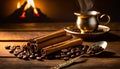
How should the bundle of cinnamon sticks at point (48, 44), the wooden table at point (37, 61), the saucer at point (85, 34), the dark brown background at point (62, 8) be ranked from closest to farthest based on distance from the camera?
the wooden table at point (37, 61), the bundle of cinnamon sticks at point (48, 44), the saucer at point (85, 34), the dark brown background at point (62, 8)

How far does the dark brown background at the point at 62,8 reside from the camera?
1973 mm

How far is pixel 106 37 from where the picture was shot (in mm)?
1418

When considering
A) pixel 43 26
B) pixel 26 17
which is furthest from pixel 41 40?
pixel 26 17

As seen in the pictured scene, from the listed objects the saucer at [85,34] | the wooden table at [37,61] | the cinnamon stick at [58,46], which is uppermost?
the saucer at [85,34]

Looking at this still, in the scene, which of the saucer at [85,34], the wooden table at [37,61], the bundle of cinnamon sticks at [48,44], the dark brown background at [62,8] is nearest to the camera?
the wooden table at [37,61]

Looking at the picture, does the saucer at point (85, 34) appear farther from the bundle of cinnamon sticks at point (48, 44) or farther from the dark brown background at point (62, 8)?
the dark brown background at point (62, 8)

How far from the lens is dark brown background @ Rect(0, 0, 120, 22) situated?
197 centimetres

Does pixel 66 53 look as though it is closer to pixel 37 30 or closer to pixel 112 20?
pixel 37 30

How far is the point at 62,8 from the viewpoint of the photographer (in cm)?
201

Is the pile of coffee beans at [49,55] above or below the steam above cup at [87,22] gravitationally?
below

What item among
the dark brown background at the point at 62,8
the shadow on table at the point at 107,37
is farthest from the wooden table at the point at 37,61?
the dark brown background at the point at 62,8

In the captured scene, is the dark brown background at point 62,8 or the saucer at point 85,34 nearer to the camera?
the saucer at point 85,34

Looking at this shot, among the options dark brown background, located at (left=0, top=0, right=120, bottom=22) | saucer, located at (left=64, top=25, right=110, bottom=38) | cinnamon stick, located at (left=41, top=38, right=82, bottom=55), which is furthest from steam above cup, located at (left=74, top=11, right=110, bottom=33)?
dark brown background, located at (left=0, top=0, right=120, bottom=22)

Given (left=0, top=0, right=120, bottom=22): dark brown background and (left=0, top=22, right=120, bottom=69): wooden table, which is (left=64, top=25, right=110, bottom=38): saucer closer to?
(left=0, top=22, right=120, bottom=69): wooden table
